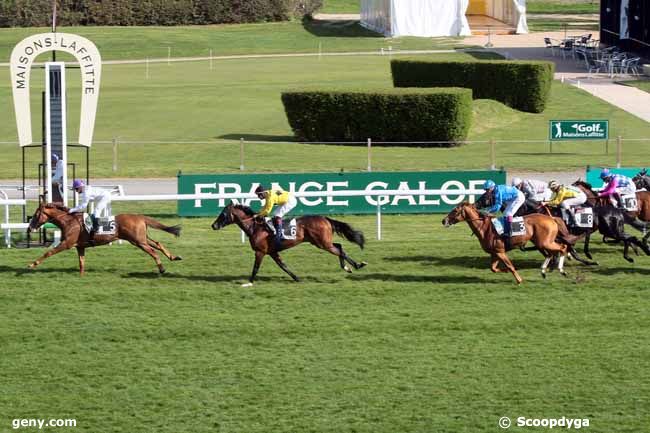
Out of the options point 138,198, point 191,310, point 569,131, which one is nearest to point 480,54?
point 569,131

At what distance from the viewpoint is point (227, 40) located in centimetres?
6259

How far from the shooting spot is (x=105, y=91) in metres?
44.4

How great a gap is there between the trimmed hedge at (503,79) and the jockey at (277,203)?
20482mm

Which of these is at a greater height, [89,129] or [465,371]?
[89,129]

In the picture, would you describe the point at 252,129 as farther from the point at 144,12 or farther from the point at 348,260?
the point at 144,12

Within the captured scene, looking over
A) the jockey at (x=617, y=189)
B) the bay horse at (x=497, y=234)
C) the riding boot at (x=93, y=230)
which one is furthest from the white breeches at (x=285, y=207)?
the jockey at (x=617, y=189)

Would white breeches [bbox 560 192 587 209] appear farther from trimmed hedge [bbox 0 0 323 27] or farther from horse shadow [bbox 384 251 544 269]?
trimmed hedge [bbox 0 0 323 27]

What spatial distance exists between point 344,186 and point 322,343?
908 cm

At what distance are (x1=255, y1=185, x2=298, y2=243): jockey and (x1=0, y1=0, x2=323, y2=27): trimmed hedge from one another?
51.1 meters

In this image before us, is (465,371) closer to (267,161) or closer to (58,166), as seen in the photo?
(58,166)

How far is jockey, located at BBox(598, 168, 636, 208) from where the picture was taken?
17.9 metres

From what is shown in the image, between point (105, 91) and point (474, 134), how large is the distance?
1644 cm

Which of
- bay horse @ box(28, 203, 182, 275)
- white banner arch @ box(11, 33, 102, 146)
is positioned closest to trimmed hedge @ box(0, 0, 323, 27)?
white banner arch @ box(11, 33, 102, 146)

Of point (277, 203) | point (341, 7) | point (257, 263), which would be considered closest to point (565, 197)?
point (277, 203)
